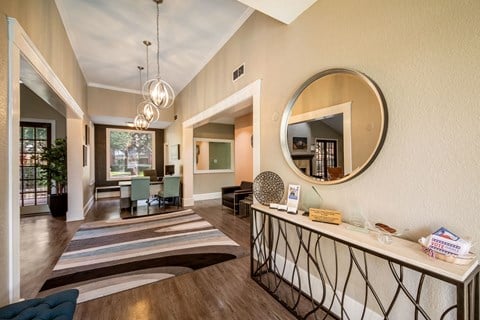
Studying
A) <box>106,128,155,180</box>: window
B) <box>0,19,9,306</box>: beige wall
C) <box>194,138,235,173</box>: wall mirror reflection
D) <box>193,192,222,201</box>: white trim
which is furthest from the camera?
<box>106,128,155,180</box>: window

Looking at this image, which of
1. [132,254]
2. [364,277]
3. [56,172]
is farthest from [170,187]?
[364,277]

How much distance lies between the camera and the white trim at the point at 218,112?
8.87ft

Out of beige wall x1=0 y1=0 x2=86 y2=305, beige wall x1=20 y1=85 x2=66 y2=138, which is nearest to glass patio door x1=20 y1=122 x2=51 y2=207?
beige wall x1=20 y1=85 x2=66 y2=138

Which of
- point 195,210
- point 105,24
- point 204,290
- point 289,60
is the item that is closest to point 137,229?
point 195,210

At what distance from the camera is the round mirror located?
1.50 metres

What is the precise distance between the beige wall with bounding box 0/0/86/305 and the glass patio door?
3.01m

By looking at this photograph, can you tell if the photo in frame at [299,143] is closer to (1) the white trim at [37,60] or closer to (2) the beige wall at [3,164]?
(2) the beige wall at [3,164]

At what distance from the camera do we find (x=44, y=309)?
1.12 metres

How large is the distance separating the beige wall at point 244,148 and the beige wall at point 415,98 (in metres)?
4.20

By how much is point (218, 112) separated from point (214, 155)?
3506 millimetres

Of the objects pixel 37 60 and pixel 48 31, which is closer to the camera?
pixel 37 60

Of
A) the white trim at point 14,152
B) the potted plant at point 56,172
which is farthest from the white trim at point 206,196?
the white trim at point 14,152

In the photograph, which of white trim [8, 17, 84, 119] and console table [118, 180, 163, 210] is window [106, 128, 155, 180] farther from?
white trim [8, 17, 84, 119]

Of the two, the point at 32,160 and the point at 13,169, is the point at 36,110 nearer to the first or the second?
the point at 32,160
